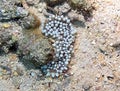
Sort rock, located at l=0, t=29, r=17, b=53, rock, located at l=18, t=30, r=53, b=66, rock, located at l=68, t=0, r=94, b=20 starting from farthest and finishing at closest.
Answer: rock, located at l=68, t=0, r=94, b=20 → rock, located at l=0, t=29, r=17, b=53 → rock, located at l=18, t=30, r=53, b=66

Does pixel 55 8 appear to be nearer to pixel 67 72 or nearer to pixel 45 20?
pixel 45 20

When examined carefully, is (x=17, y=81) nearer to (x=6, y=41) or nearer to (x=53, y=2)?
(x=6, y=41)

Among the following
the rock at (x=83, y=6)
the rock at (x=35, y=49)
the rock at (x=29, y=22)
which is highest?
the rock at (x=83, y=6)

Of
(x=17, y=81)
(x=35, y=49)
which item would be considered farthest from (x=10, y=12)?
(x=17, y=81)

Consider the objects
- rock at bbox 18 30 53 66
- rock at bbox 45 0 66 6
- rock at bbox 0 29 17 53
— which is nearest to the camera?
rock at bbox 18 30 53 66

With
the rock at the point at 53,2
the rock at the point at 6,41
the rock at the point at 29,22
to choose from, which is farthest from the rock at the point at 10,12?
the rock at the point at 53,2

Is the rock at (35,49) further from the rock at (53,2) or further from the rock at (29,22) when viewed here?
the rock at (53,2)

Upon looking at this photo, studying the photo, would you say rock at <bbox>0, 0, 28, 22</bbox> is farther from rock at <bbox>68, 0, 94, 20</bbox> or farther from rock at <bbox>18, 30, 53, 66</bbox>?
rock at <bbox>68, 0, 94, 20</bbox>

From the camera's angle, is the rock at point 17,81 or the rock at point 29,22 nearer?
the rock at point 17,81

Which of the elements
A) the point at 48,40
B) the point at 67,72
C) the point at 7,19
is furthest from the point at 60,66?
the point at 7,19

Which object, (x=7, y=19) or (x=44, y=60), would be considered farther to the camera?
(x=7, y=19)

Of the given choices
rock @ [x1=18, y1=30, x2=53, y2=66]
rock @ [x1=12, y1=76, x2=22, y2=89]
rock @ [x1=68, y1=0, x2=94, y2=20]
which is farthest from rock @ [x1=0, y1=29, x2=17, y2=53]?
rock @ [x1=68, y1=0, x2=94, y2=20]
